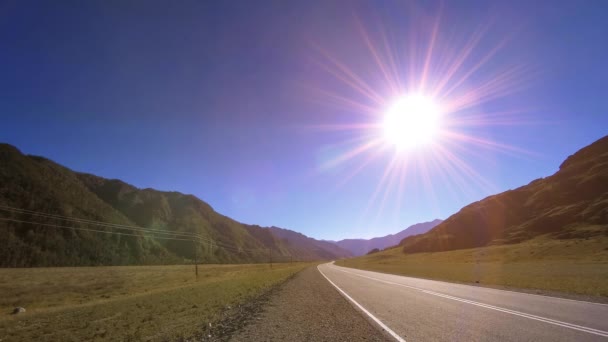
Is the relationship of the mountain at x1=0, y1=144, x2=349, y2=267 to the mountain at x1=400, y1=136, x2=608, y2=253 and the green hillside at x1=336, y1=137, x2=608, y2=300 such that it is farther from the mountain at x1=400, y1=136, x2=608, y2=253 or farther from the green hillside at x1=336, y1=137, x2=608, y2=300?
the mountain at x1=400, y1=136, x2=608, y2=253

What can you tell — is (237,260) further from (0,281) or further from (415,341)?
(415,341)

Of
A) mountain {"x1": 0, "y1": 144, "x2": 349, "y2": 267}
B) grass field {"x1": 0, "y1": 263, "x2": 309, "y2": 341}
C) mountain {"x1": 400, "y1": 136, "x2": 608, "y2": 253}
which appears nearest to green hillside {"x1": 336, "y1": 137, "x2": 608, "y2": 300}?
mountain {"x1": 400, "y1": 136, "x2": 608, "y2": 253}

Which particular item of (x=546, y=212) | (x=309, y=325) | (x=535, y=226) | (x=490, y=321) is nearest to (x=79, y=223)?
(x=309, y=325)

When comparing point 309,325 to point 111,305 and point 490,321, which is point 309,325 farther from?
point 111,305

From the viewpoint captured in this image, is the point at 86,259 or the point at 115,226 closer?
the point at 86,259

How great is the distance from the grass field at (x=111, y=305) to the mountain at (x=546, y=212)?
9050 cm

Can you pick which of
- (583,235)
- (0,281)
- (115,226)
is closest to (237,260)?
(115,226)

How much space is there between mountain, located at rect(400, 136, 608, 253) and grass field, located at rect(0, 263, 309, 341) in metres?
90.5

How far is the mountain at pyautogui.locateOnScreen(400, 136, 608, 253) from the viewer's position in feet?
304

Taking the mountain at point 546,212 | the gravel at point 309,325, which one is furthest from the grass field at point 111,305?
the mountain at point 546,212

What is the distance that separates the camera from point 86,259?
9469 cm

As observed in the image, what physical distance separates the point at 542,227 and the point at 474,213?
44.2 meters

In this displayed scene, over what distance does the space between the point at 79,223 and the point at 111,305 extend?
94.5 meters

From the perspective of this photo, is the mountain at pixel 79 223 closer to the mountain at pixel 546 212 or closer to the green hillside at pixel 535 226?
the green hillside at pixel 535 226
